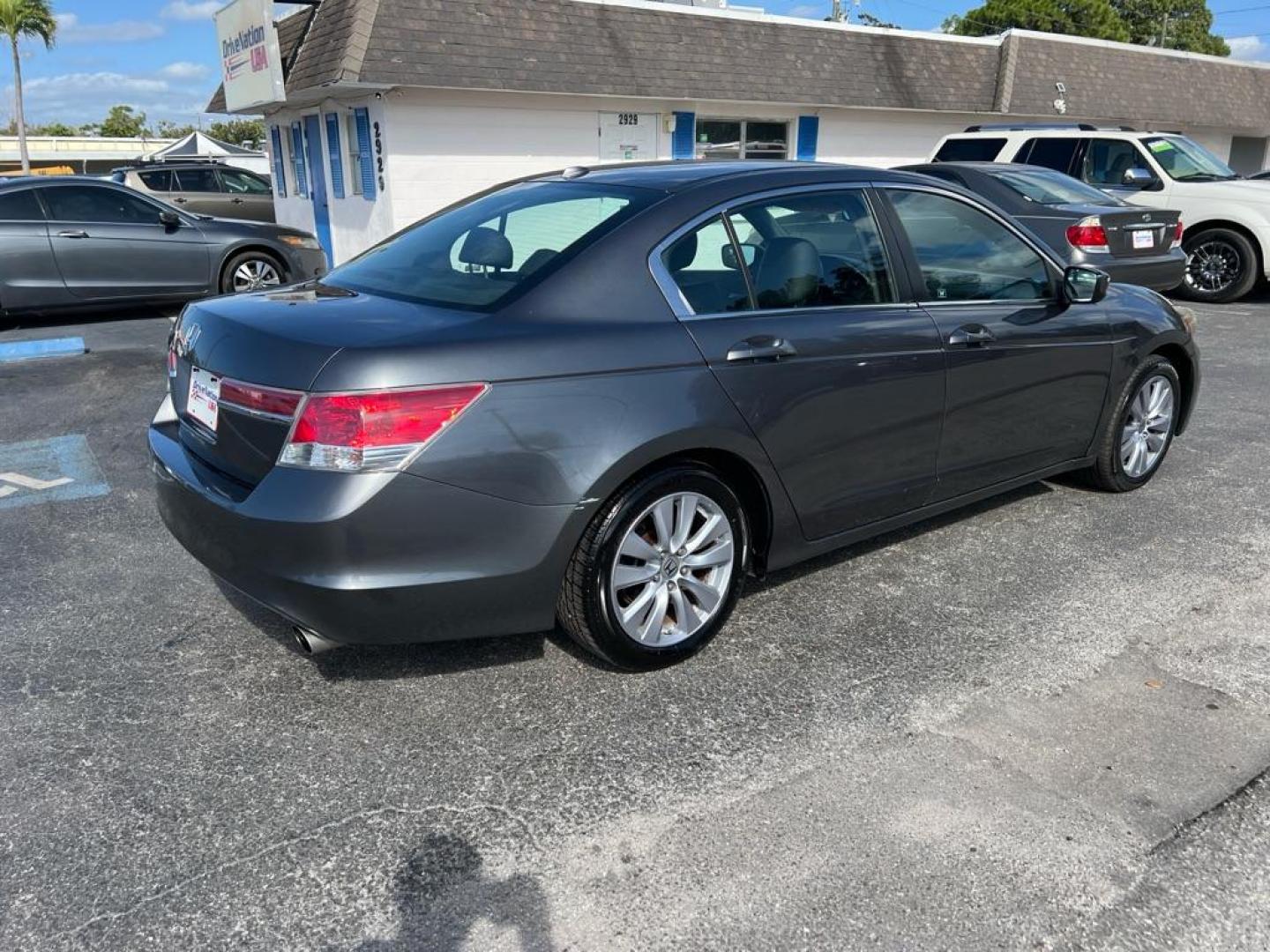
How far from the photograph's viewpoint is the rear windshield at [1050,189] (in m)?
9.98

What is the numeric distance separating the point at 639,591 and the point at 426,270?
1.33 m

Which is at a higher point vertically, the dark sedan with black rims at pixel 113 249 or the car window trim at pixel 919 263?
Answer: the car window trim at pixel 919 263

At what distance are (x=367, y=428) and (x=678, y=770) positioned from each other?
50.5 inches

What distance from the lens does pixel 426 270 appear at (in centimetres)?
348

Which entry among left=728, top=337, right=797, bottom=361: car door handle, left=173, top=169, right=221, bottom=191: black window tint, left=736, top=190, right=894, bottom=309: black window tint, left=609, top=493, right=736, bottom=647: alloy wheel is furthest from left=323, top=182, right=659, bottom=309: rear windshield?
left=173, top=169, right=221, bottom=191: black window tint

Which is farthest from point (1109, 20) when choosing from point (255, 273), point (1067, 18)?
point (255, 273)

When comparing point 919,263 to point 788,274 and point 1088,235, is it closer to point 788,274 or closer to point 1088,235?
point 788,274

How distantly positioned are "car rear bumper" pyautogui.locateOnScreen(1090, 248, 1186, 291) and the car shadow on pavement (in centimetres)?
884

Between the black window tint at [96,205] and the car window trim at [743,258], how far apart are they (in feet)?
28.8

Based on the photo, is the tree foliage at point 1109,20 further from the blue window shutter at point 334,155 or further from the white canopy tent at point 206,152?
the blue window shutter at point 334,155

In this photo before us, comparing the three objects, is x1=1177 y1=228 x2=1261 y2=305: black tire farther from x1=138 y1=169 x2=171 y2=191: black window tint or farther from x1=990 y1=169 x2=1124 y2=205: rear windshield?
x1=138 y1=169 x2=171 y2=191: black window tint

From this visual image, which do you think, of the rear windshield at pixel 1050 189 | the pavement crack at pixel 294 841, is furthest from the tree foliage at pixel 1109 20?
the pavement crack at pixel 294 841

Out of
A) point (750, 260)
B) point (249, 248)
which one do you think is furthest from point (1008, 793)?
point (249, 248)

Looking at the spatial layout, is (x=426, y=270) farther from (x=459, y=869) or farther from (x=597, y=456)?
(x=459, y=869)
